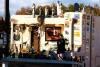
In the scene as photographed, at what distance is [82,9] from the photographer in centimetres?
1369

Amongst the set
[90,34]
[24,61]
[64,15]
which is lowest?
[24,61]

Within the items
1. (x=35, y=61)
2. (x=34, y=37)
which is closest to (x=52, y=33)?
(x=34, y=37)

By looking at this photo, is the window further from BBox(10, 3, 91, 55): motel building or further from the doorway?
the doorway

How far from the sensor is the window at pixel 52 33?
13.5m

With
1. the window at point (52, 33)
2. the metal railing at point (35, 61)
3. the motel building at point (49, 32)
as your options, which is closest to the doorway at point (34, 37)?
the motel building at point (49, 32)

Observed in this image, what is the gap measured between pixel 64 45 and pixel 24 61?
2145mm

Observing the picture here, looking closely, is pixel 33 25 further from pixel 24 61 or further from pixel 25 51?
pixel 24 61

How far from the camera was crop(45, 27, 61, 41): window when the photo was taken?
44.1ft

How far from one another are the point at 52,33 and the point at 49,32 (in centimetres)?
17

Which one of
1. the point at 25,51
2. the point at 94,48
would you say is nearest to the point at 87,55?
the point at 94,48

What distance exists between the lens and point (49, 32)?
1359cm

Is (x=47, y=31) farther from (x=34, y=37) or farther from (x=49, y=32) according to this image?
(x=34, y=37)

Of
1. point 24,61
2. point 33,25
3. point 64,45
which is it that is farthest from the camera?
point 33,25

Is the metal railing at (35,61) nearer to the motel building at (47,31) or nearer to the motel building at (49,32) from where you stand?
the motel building at (49,32)
